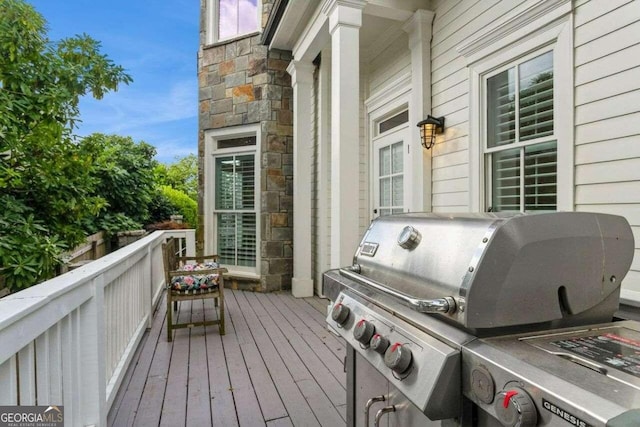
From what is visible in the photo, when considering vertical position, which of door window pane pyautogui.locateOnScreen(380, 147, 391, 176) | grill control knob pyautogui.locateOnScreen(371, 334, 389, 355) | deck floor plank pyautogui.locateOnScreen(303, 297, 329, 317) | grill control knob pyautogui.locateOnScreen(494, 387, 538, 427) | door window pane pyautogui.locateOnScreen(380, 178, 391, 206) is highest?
door window pane pyautogui.locateOnScreen(380, 147, 391, 176)

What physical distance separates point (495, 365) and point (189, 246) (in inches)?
214

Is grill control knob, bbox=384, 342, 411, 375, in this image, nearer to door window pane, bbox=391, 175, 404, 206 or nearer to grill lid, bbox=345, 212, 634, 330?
grill lid, bbox=345, 212, 634, 330

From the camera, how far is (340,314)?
128 centimetres

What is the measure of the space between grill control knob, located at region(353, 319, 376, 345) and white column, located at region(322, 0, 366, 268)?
2.24m

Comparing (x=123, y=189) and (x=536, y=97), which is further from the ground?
(x=536, y=97)

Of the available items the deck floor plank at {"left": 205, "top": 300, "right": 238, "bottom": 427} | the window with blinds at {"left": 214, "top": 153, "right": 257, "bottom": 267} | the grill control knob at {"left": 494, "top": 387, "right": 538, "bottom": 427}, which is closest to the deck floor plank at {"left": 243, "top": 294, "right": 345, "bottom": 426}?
the deck floor plank at {"left": 205, "top": 300, "right": 238, "bottom": 427}

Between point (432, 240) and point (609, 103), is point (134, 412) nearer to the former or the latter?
point (432, 240)

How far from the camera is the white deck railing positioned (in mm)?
1041

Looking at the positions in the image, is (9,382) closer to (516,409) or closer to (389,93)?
(516,409)

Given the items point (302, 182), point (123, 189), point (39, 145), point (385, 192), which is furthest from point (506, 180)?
point (123, 189)

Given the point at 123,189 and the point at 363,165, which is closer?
the point at 363,165

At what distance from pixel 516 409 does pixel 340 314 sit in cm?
70

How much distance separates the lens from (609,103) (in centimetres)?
201

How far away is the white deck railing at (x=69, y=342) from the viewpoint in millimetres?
1041
